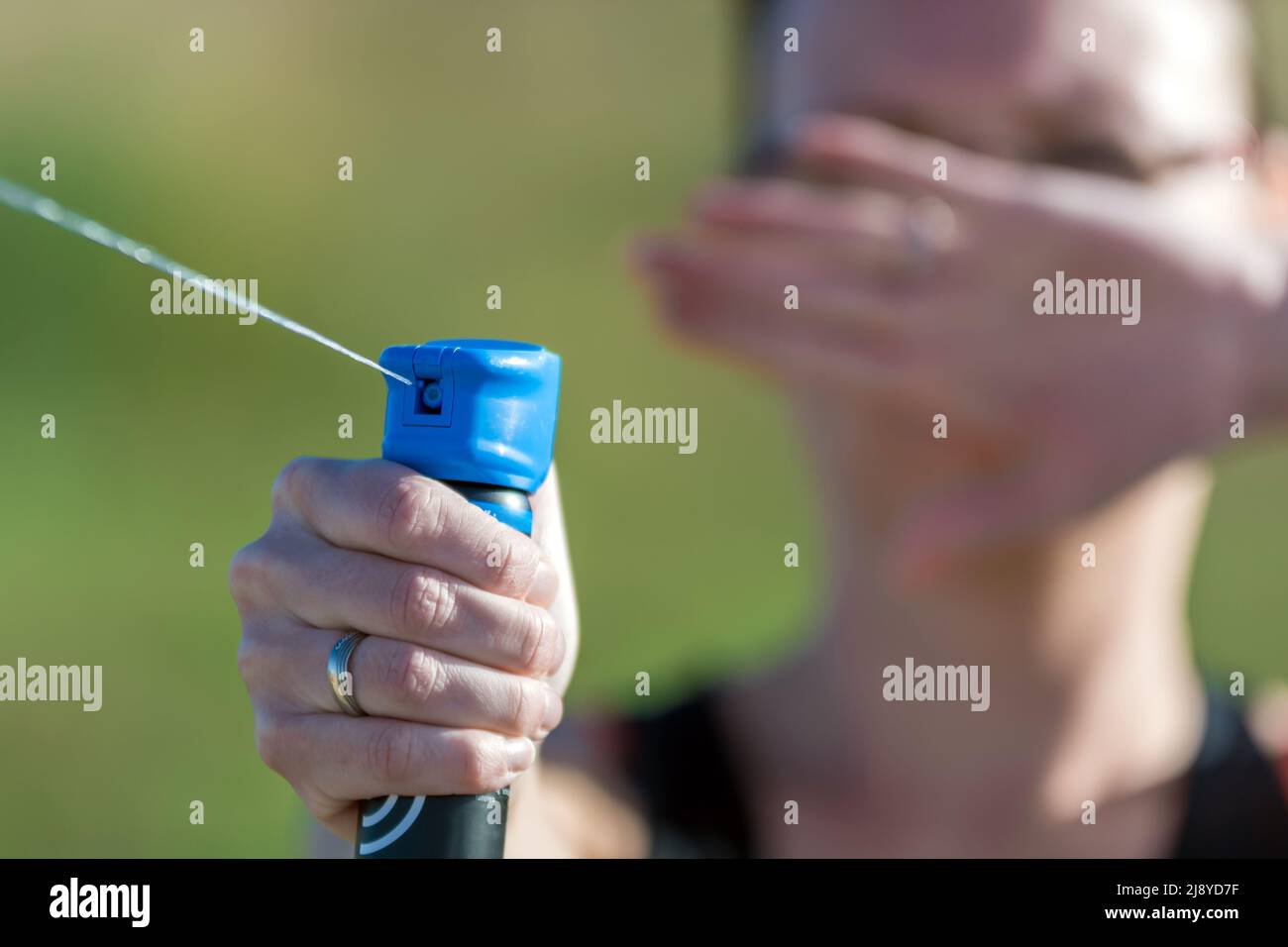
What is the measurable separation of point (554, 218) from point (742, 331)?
252 centimetres

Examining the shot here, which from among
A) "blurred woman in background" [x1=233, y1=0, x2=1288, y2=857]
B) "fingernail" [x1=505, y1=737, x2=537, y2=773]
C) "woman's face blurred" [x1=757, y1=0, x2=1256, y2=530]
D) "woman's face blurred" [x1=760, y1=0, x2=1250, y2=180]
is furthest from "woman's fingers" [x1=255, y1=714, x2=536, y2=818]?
"woman's face blurred" [x1=760, y1=0, x2=1250, y2=180]

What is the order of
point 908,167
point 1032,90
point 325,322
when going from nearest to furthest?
point 908,167
point 1032,90
point 325,322

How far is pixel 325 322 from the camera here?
10.9 feet

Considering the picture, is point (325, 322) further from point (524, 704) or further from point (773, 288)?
point (524, 704)

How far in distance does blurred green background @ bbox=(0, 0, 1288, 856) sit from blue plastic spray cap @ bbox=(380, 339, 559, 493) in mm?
2328

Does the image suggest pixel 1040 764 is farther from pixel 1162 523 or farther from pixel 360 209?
pixel 360 209

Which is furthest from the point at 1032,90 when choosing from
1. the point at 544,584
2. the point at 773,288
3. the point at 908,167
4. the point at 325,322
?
the point at 325,322

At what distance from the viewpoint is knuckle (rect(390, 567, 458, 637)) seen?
60 centimetres

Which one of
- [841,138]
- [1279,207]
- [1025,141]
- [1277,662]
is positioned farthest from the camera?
[1277,662]

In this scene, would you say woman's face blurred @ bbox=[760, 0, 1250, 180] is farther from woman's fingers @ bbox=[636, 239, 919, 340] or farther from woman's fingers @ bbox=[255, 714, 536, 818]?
woman's fingers @ bbox=[255, 714, 536, 818]

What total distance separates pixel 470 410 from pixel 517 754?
0.56 feet

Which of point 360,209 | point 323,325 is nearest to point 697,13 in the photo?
point 360,209

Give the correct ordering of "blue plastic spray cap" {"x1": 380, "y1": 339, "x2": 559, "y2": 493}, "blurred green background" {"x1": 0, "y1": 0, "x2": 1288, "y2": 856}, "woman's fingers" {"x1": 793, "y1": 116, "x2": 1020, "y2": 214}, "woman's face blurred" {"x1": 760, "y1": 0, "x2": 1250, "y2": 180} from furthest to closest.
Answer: "blurred green background" {"x1": 0, "y1": 0, "x2": 1288, "y2": 856} < "woman's face blurred" {"x1": 760, "y1": 0, "x2": 1250, "y2": 180} < "woman's fingers" {"x1": 793, "y1": 116, "x2": 1020, "y2": 214} < "blue plastic spray cap" {"x1": 380, "y1": 339, "x2": 559, "y2": 493}

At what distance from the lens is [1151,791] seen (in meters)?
1.43
